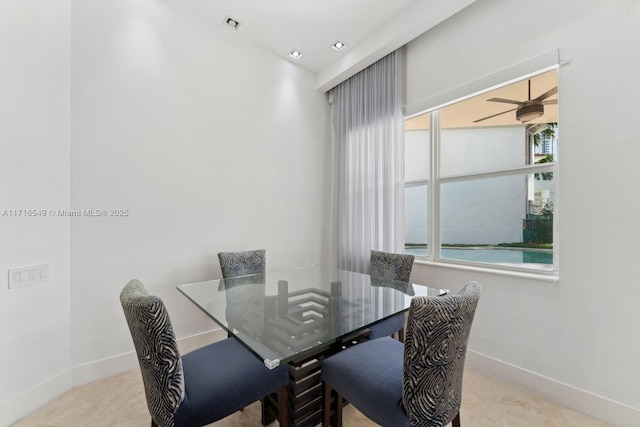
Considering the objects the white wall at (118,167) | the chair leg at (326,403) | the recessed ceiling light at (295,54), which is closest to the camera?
the chair leg at (326,403)

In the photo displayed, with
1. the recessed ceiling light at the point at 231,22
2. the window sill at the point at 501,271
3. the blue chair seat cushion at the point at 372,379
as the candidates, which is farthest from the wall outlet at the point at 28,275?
the window sill at the point at 501,271

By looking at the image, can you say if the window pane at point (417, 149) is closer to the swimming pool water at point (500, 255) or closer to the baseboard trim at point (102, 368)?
the swimming pool water at point (500, 255)

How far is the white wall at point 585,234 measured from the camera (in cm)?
164

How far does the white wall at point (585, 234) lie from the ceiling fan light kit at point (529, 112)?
0.64ft

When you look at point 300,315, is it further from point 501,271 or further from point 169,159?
point 169,159

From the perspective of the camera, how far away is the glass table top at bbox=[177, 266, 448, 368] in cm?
118

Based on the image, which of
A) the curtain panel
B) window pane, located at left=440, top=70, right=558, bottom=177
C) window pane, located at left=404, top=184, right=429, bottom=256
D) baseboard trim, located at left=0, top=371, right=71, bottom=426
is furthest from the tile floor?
window pane, located at left=440, top=70, right=558, bottom=177

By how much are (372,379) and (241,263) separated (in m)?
1.66

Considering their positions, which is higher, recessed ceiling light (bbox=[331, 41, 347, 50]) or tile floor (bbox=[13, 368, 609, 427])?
recessed ceiling light (bbox=[331, 41, 347, 50])

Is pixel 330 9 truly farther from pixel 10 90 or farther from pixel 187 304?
pixel 187 304

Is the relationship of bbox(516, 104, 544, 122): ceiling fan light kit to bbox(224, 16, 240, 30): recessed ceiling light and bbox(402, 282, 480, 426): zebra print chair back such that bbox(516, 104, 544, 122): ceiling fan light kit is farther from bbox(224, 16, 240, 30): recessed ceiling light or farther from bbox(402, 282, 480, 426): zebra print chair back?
bbox(224, 16, 240, 30): recessed ceiling light

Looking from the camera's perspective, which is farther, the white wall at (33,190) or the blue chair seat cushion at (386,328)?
the blue chair seat cushion at (386,328)

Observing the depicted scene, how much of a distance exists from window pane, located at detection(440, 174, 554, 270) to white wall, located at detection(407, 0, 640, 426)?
0.18 metres

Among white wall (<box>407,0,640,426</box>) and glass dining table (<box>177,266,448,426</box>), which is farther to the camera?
white wall (<box>407,0,640,426</box>)
